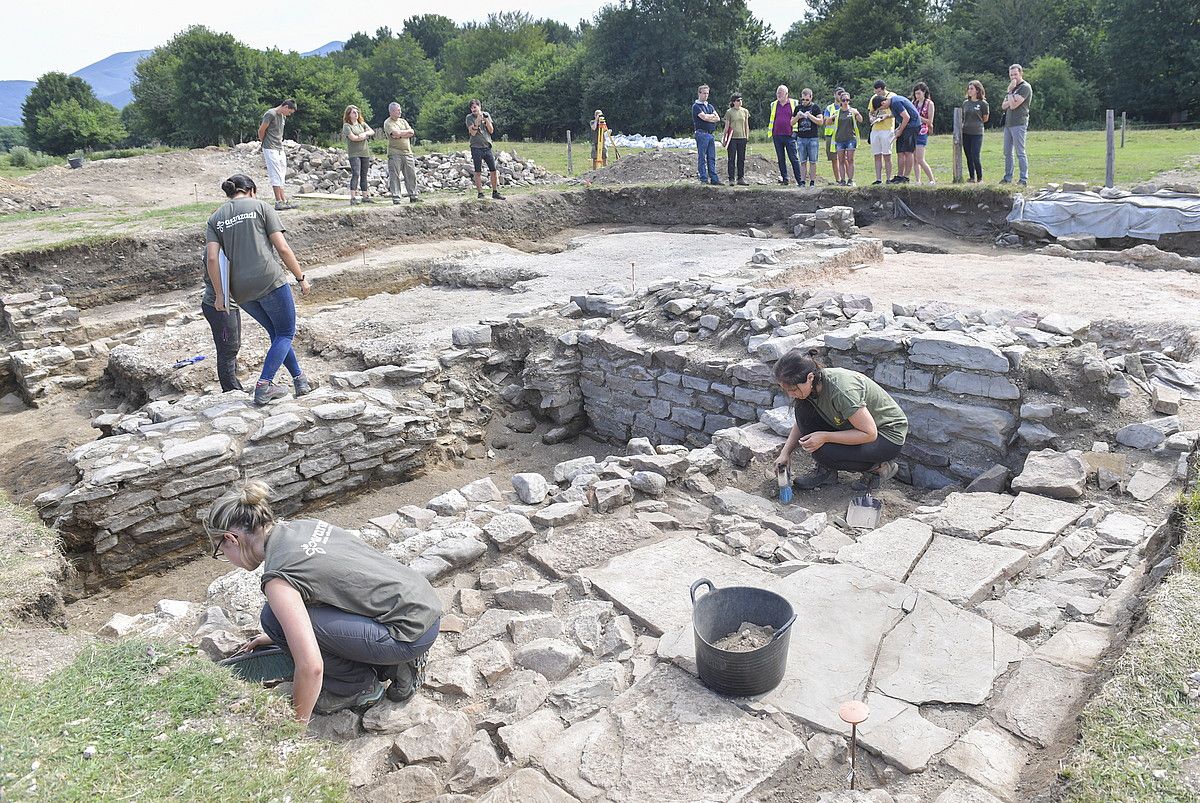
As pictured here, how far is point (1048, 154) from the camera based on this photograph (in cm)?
1670

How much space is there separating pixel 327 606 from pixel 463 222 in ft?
38.6

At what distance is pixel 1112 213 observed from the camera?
34.4 ft

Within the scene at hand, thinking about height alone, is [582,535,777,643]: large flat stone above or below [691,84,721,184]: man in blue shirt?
below

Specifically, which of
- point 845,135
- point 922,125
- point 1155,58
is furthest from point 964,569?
point 1155,58

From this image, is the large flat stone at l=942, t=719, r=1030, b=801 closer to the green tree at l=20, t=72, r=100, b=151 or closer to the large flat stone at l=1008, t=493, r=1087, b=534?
the large flat stone at l=1008, t=493, r=1087, b=534

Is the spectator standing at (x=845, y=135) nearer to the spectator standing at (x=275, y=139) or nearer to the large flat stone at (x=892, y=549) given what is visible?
the spectator standing at (x=275, y=139)

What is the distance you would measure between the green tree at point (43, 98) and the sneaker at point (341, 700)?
44601 millimetres

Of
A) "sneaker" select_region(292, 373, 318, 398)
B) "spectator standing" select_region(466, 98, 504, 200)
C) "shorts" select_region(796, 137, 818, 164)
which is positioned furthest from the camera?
"shorts" select_region(796, 137, 818, 164)

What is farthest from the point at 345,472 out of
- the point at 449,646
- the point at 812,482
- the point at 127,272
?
the point at 127,272

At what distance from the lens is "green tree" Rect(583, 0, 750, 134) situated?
3591 cm

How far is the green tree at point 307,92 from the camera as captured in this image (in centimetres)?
3441

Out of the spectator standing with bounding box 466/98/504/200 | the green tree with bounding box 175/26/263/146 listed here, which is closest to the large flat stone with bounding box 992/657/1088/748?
the spectator standing with bounding box 466/98/504/200

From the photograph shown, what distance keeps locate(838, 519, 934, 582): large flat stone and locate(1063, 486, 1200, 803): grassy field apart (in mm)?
1168

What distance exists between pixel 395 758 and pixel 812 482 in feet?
10.6
